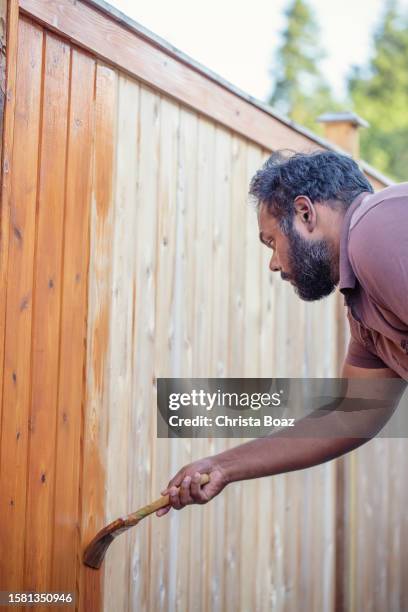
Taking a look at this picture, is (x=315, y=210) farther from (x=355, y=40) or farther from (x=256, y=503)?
(x=355, y=40)

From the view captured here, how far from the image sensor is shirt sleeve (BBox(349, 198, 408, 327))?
1947mm

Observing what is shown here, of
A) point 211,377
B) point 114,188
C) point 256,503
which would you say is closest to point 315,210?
point 114,188

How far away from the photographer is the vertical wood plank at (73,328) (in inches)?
101

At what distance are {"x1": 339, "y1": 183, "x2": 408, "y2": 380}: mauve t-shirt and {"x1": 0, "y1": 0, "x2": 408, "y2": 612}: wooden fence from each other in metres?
0.80

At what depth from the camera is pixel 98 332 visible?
8.93ft

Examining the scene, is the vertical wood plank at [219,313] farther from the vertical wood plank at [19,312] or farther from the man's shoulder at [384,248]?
the man's shoulder at [384,248]

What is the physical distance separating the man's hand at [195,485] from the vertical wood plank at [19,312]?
1.42 ft

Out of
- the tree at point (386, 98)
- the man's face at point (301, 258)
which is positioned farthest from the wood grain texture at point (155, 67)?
the tree at point (386, 98)

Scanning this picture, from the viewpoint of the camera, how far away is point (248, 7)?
26.1 meters

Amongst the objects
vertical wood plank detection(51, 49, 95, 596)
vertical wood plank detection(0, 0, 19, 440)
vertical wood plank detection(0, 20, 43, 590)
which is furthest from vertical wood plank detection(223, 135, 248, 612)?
vertical wood plank detection(0, 0, 19, 440)

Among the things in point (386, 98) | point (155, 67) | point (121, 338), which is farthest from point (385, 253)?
point (386, 98)

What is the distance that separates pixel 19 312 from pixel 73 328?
26 cm

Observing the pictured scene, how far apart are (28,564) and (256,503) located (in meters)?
1.46

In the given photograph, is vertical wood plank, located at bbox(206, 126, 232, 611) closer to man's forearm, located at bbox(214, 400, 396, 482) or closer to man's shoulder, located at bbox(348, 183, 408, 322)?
man's forearm, located at bbox(214, 400, 396, 482)
